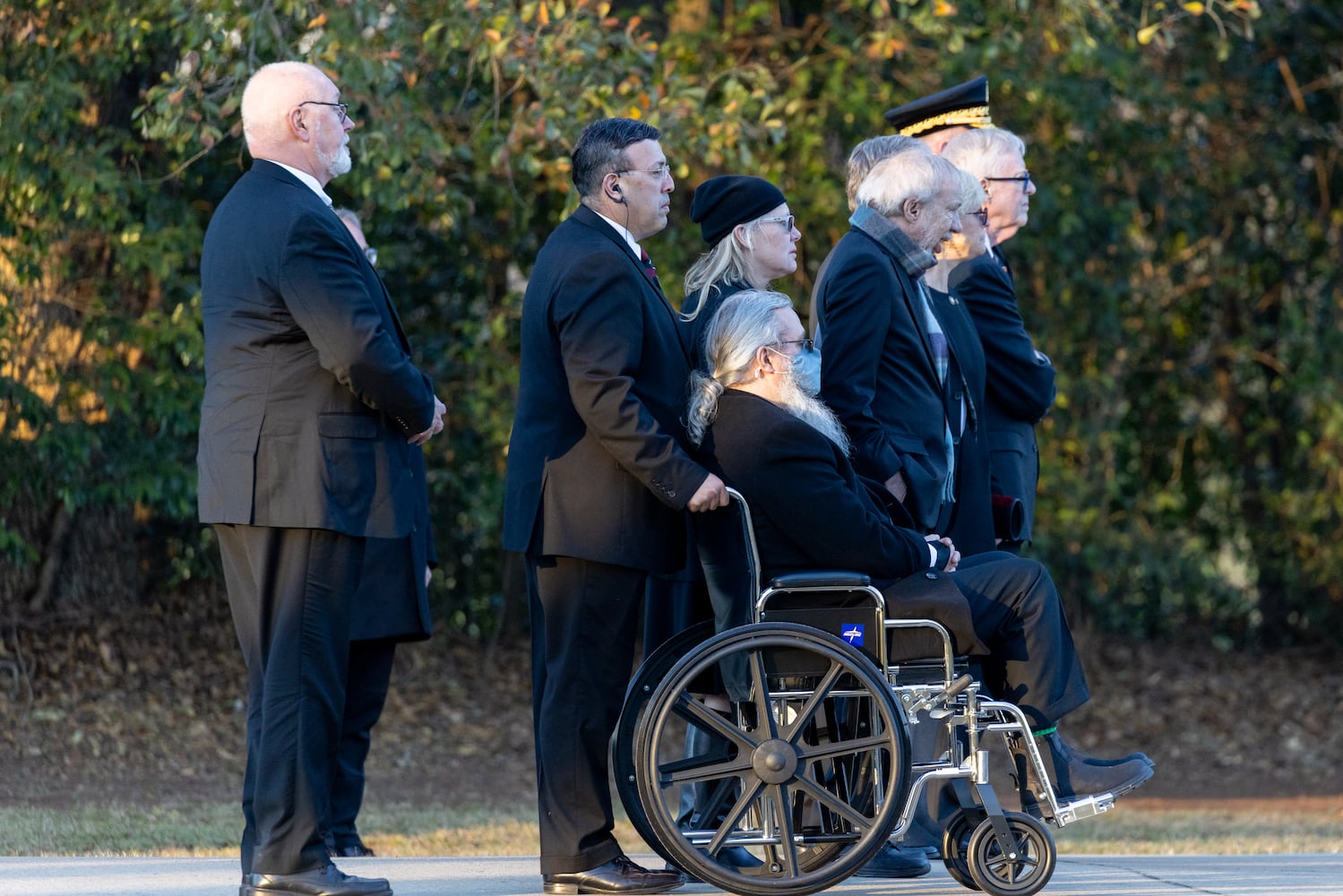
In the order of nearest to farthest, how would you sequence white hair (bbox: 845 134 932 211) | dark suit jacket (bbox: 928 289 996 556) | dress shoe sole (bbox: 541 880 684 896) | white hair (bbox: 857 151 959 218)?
dress shoe sole (bbox: 541 880 684 896)
white hair (bbox: 857 151 959 218)
white hair (bbox: 845 134 932 211)
dark suit jacket (bbox: 928 289 996 556)

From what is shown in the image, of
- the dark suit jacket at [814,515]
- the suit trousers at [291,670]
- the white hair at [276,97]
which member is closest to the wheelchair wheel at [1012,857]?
the dark suit jacket at [814,515]

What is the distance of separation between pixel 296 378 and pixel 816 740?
137cm

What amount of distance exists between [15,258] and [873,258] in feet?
14.7

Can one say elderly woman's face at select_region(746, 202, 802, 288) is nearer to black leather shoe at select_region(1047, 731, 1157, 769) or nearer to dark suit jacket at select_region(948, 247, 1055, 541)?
dark suit jacket at select_region(948, 247, 1055, 541)

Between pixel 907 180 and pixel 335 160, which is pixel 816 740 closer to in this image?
pixel 907 180

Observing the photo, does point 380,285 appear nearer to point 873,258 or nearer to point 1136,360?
point 873,258

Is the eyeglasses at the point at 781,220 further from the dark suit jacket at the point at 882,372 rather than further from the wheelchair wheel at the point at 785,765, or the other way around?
the wheelchair wheel at the point at 785,765

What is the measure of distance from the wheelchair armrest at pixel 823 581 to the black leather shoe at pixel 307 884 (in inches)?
42.8

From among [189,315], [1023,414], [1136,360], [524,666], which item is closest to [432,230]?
[189,315]

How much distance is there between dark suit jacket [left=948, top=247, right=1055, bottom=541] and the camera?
15.8 ft

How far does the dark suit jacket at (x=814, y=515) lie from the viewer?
3.84m

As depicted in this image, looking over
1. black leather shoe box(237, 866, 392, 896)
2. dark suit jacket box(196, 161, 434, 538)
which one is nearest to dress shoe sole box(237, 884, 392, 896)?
black leather shoe box(237, 866, 392, 896)

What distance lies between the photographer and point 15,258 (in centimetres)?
737

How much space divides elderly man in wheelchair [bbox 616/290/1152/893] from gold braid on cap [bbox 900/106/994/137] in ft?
4.71
